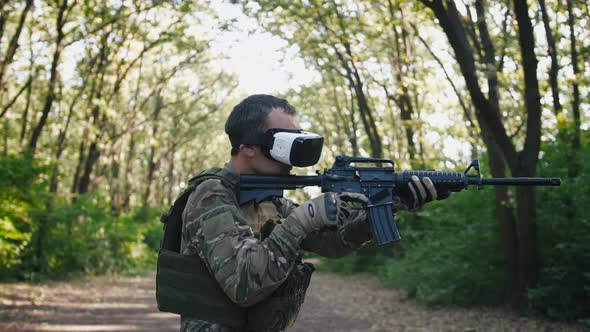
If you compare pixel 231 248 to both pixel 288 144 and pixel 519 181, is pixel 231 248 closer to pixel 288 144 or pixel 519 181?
pixel 288 144

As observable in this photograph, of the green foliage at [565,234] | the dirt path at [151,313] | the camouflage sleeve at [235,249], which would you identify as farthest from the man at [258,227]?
the dirt path at [151,313]

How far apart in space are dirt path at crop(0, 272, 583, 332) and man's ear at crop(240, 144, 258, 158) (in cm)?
668

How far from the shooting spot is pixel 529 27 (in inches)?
309

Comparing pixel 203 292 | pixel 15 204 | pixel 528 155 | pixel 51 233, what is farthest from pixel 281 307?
pixel 51 233

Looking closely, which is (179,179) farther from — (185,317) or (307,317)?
(185,317)

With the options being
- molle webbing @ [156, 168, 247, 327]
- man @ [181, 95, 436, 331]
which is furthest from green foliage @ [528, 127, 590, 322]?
molle webbing @ [156, 168, 247, 327]

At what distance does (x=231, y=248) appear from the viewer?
2340mm

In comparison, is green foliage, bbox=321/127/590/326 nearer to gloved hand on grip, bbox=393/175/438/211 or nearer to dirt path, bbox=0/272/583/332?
dirt path, bbox=0/272/583/332

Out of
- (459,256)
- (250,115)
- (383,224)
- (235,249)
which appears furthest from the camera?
(459,256)

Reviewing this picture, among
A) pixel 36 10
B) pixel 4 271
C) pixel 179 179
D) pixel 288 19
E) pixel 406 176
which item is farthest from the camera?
pixel 179 179

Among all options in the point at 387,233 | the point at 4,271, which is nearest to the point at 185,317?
the point at 387,233

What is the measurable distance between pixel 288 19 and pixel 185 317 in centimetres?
1418

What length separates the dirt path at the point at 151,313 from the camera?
8.74 m

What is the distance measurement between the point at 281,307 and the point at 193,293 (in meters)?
0.40
